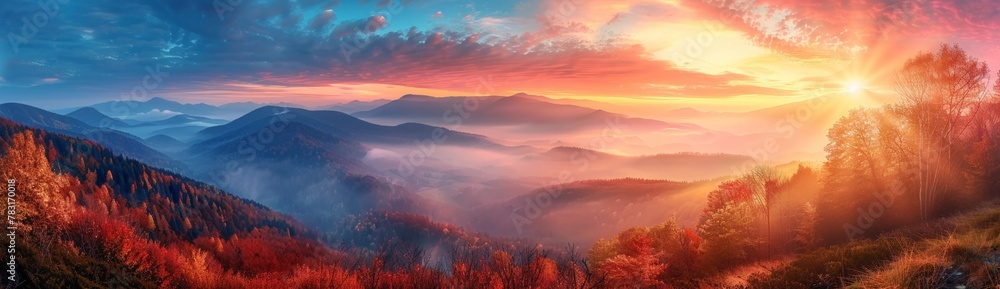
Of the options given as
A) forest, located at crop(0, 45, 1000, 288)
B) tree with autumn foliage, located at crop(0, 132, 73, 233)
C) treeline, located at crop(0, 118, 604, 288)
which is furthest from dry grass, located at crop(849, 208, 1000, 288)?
tree with autumn foliage, located at crop(0, 132, 73, 233)

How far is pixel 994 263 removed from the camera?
1401 centimetres

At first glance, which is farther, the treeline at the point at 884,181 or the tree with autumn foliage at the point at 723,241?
the tree with autumn foliage at the point at 723,241

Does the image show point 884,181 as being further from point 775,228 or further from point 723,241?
point 723,241

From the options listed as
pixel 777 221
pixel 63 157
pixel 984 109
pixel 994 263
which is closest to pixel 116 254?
pixel 994 263

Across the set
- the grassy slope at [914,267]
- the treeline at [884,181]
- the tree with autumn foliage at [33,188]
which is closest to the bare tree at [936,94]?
the treeline at [884,181]

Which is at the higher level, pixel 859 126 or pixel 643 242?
pixel 859 126

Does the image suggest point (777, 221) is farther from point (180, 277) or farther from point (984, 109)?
point (180, 277)

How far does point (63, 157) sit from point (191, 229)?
83714 millimetres

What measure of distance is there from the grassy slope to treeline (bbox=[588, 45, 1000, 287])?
891 centimetres

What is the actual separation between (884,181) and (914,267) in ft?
123

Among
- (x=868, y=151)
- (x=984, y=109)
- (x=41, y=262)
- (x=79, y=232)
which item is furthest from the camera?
(x=984, y=109)

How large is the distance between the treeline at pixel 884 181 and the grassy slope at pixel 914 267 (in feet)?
29.2

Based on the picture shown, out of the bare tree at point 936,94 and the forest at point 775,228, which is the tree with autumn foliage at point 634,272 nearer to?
the forest at point 775,228

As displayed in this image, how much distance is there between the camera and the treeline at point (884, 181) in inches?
1357
